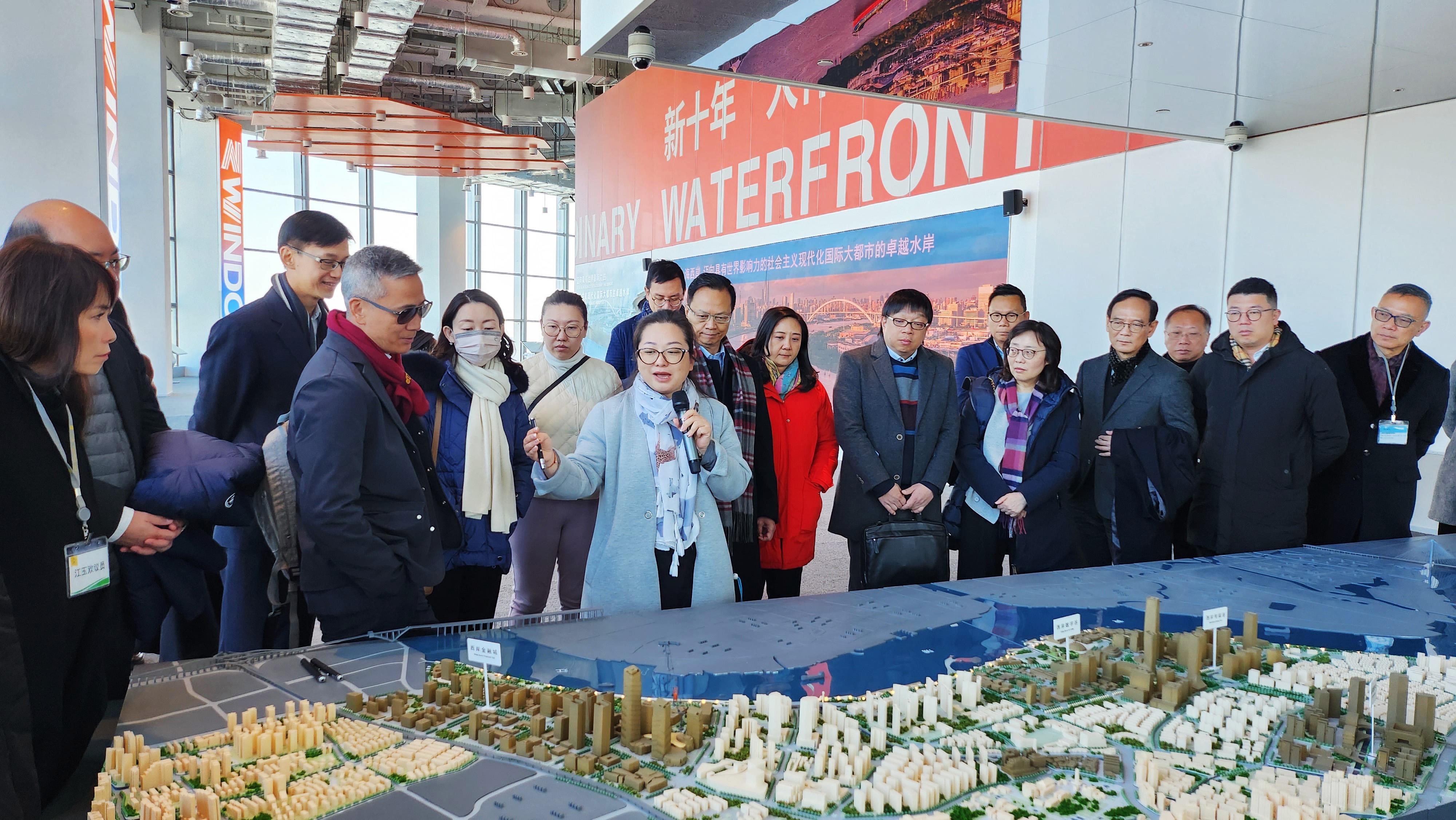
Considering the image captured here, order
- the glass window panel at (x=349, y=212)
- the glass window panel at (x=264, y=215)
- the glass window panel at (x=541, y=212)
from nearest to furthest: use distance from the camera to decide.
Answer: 1. the glass window panel at (x=264, y=215)
2. the glass window panel at (x=349, y=212)
3. the glass window panel at (x=541, y=212)

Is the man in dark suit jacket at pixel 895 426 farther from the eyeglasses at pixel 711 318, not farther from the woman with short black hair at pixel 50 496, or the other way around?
the woman with short black hair at pixel 50 496

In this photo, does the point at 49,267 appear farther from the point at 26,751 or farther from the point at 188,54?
the point at 188,54

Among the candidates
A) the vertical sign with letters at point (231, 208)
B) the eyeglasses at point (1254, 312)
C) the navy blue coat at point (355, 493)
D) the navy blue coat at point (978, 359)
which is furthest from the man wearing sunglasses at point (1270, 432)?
the vertical sign with letters at point (231, 208)

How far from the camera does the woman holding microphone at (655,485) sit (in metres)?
2.43

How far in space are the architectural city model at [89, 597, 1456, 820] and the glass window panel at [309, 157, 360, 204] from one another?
15.9 meters

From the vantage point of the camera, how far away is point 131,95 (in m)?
11.1

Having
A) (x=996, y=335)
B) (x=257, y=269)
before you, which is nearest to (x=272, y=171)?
(x=257, y=269)

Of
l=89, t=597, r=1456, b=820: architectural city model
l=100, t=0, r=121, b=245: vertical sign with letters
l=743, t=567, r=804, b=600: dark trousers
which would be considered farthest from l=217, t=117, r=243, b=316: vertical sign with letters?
l=89, t=597, r=1456, b=820: architectural city model

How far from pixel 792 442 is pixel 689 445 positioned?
1037 mm

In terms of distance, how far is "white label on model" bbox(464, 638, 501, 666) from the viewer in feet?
5.51

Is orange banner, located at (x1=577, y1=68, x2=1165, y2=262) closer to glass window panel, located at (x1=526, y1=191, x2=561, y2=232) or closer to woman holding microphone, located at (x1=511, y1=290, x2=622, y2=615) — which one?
woman holding microphone, located at (x1=511, y1=290, x2=622, y2=615)

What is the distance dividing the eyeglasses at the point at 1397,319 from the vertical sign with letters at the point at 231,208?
13.6 metres

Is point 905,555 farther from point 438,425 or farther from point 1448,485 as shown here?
point 1448,485

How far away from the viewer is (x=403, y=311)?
2195mm
